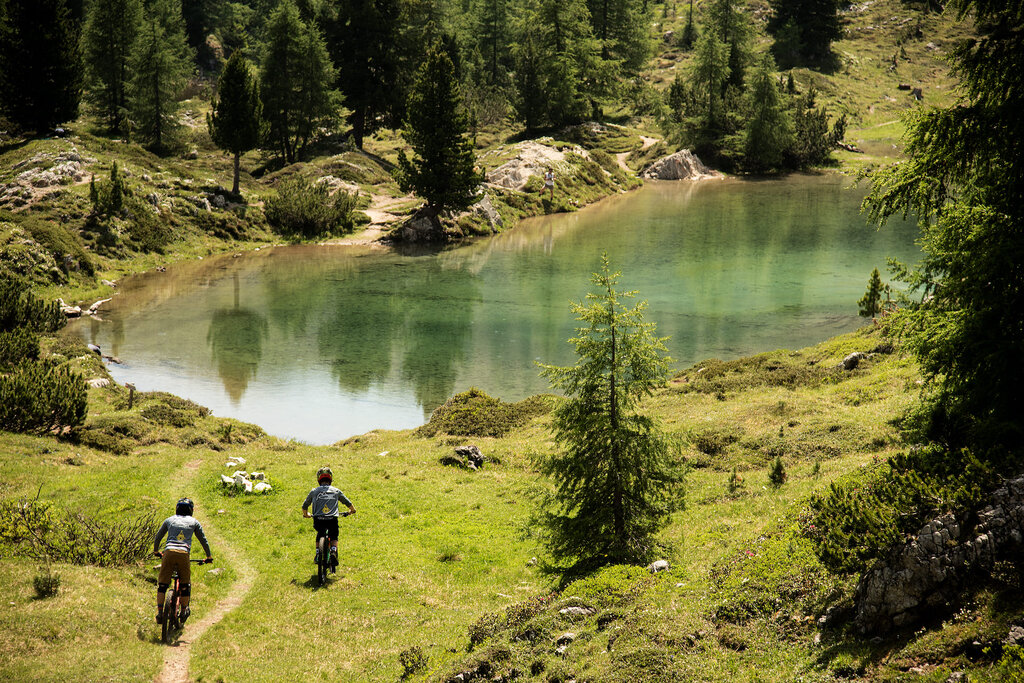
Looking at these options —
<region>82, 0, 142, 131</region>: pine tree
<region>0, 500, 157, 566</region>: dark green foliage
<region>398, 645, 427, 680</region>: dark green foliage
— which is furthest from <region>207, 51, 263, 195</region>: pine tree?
<region>398, 645, 427, 680</region>: dark green foliage

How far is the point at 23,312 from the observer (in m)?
35.5

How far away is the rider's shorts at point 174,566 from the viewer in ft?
47.5

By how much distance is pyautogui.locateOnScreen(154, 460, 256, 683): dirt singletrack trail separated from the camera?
13281 millimetres

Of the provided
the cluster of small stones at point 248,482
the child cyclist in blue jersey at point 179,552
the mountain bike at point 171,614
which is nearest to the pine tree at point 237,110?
the cluster of small stones at point 248,482

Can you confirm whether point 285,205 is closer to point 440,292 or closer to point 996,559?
point 440,292

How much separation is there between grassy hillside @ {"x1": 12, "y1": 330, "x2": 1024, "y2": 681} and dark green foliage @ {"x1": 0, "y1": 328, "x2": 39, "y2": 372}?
3285 millimetres

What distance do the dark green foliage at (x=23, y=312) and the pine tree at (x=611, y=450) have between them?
27618mm

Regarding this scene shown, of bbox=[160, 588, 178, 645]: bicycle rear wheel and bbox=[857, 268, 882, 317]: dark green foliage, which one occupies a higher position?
bbox=[857, 268, 882, 317]: dark green foliage

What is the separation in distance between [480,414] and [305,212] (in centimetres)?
4665

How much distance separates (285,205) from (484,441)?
50115 mm

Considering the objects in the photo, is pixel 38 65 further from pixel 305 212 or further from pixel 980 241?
pixel 980 241

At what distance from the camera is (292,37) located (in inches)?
3260

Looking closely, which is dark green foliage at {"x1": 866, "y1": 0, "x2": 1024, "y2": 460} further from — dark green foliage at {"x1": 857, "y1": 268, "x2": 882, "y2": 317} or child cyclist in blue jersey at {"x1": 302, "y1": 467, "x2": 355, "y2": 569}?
dark green foliage at {"x1": 857, "y1": 268, "x2": 882, "y2": 317}

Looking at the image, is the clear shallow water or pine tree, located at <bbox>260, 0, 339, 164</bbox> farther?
pine tree, located at <bbox>260, 0, 339, 164</bbox>
